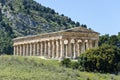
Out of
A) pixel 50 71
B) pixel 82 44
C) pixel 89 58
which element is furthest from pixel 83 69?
pixel 82 44

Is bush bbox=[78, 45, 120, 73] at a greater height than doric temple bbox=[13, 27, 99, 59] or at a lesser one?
lesser

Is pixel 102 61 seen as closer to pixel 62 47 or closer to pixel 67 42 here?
pixel 67 42

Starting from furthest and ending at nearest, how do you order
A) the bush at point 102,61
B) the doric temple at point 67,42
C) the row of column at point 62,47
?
the row of column at point 62,47
the doric temple at point 67,42
the bush at point 102,61

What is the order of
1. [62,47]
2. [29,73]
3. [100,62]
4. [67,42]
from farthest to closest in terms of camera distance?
1. [62,47]
2. [67,42]
3. [100,62]
4. [29,73]

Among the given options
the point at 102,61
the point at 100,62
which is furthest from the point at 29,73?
the point at 102,61

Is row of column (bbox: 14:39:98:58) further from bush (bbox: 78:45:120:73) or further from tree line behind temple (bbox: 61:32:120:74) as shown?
bush (bbox: 78:45:120:73)

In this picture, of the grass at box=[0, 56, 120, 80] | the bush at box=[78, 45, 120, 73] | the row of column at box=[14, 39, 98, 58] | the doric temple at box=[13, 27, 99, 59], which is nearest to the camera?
the grass at box=[0, 56, 120, 80]

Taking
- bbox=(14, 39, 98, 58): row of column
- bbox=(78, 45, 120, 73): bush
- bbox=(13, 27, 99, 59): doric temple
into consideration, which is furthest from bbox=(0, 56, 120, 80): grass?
bbox=(14, 39, 98, 58): row of column

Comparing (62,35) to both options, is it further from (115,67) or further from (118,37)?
(118,37)

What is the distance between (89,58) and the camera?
123 metres

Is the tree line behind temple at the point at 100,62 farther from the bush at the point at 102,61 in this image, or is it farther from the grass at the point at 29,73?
the grass at the point at 29,73

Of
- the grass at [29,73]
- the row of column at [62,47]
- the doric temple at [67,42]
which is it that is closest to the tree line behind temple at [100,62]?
the grass at [29,73]

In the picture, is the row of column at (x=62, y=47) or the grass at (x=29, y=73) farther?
the row of column at (x=62, y=47)

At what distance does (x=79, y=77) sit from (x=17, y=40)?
91.0 m
